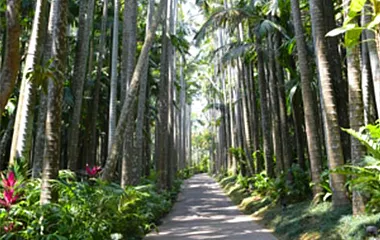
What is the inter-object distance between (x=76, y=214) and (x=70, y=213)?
38 centimetres

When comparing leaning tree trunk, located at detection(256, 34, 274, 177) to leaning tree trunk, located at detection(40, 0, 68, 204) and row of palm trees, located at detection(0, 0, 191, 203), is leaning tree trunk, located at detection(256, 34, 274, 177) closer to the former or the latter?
row of palm trees, located at detection(0, 0, 191, 203)

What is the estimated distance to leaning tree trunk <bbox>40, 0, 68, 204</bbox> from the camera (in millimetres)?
5836

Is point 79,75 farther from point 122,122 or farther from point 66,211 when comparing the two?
point 66,211

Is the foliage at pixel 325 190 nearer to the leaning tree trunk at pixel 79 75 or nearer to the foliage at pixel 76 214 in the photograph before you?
the foliage at pixel 76 214

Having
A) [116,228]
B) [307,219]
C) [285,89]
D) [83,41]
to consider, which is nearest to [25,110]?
[116,228]

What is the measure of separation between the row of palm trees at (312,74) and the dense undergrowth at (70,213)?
14.9 feet

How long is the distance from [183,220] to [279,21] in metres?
7.90

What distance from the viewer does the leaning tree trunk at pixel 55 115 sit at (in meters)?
5.84

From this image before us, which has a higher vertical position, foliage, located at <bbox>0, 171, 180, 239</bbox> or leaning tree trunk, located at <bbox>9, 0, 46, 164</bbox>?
leaning tree trunk, located at <bbox>9, 0, 46, 164</bbox>

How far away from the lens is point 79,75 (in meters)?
12.4

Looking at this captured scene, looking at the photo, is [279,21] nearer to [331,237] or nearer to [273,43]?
[273,43]

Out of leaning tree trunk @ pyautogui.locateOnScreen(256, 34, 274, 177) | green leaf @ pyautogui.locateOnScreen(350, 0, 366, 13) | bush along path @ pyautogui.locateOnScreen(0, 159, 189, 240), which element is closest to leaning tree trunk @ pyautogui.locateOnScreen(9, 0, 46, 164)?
bush along path @ pyautogui.locateOnScreen(0, 159, 189, 240)

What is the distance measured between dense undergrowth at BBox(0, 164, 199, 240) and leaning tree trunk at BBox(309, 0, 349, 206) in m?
4.37

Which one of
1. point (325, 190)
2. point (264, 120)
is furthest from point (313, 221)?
point (264, 120)
